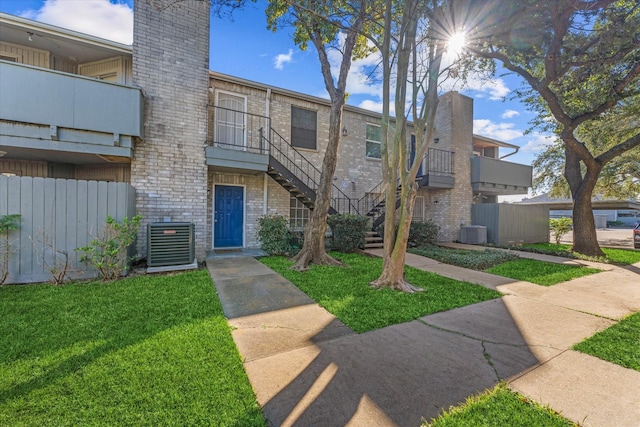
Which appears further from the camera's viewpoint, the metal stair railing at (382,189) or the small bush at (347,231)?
the metal stair railing at (382,189)

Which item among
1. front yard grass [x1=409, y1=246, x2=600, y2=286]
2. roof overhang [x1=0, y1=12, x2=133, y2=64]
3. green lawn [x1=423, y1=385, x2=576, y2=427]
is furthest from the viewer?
roof overhang [x1=0, y1=12, x2=133, y2=64]

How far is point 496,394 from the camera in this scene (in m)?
2.28

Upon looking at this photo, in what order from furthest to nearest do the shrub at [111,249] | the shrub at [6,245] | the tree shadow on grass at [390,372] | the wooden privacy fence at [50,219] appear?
the shrub at [111,249]
the wooden privacy fence at [50,219]
the shrub at [6,245]
the tree shadow on grass at [390,372]

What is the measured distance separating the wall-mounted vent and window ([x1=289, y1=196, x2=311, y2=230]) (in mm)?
4419

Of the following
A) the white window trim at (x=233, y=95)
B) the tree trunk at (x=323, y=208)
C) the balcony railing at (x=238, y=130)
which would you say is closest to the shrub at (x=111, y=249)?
the tree trunk at (x=323, y=208)

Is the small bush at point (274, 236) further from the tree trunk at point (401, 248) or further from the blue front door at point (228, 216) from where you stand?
the tree trunk at point (401, 248)

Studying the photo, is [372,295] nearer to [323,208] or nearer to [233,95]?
[323,208]

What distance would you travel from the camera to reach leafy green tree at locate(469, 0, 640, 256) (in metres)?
7.31

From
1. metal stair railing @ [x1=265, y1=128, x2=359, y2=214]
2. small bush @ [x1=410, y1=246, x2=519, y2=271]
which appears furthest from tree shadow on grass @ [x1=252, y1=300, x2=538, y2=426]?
metal stair railing @ [x1=265, y1=128, x2=359, y2=214]

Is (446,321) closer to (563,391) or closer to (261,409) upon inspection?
(563,391)

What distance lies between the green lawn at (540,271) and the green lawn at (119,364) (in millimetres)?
6791

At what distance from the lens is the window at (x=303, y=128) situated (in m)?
10.8

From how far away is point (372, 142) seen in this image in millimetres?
12719

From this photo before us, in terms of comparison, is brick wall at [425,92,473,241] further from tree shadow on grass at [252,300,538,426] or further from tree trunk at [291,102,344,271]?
tree shadow on grass at [252,300,538,426]
